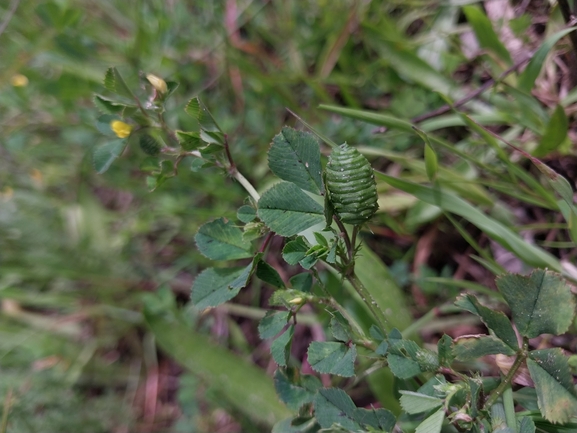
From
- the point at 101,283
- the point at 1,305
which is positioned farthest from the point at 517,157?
the point at 1,305

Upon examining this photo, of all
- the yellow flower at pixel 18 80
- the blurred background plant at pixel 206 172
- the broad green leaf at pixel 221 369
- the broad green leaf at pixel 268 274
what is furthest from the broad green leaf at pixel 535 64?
the yellow flower at pixel 18 80

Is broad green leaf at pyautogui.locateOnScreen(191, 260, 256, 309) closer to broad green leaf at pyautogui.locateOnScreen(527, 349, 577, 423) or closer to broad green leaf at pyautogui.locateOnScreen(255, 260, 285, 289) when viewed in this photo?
broad green leaf at pyautogui.locateOnScreen(255, 260, 285, 289)

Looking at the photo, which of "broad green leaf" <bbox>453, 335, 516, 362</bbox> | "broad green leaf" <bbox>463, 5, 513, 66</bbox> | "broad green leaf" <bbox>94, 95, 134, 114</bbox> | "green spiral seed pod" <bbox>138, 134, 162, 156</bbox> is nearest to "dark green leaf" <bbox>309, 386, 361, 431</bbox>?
"broad green leaf" <bbox>453, 335, 516, 362</bbox>

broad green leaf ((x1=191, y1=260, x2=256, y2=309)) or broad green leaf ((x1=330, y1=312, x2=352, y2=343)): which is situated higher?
broad green leaf ((x1=330, y1=312, x2=352, y2=343))

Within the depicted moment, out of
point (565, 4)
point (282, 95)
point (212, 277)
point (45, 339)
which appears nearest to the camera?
point (212, 277)

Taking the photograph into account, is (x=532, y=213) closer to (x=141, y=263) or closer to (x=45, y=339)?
(x=141, y=263)

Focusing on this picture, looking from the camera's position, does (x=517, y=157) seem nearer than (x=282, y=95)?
Yes
